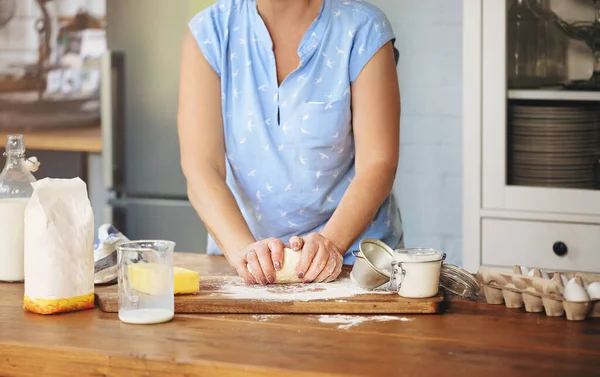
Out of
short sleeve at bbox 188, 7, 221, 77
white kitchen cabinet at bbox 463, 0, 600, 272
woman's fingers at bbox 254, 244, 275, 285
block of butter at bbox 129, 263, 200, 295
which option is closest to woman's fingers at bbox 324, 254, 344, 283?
woman's fingers at bbox 254, 244, 275, 285

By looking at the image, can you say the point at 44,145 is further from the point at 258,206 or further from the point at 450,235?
the point at 258,206

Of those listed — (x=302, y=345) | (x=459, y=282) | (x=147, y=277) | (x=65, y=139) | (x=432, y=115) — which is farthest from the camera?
(x=65, y=139)

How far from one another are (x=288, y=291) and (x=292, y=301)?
82 millimetres

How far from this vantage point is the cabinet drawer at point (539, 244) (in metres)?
2.54

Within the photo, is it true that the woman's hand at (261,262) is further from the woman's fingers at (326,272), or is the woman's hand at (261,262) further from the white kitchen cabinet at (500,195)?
the white kitchen cabinet at (500,195)

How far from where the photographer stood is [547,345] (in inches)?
47.9

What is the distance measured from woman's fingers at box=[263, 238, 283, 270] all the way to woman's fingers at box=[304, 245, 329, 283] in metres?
0.05

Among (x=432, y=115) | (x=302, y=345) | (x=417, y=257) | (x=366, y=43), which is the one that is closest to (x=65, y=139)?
(x=432, y=115)

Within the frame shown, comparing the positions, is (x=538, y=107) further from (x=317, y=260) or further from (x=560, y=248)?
(x=317, y=260)

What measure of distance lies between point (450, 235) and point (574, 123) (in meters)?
0.70

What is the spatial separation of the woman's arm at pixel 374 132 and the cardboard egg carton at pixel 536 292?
360 millimetres

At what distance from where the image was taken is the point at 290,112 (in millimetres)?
1854

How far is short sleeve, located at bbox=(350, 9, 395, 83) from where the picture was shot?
182 centimetres

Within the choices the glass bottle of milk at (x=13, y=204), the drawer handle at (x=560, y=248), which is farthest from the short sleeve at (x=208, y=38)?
the drawer handle at (x=560, y=248)
